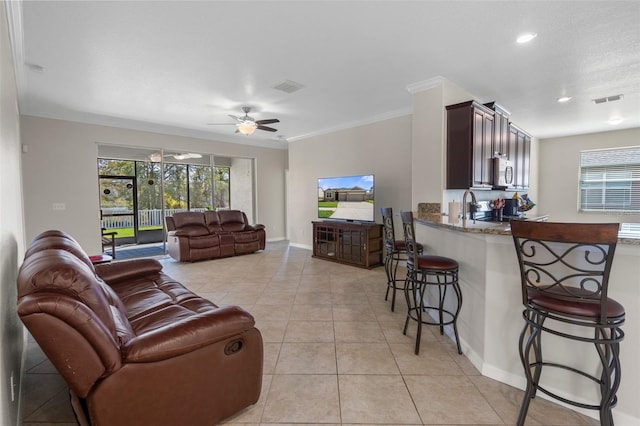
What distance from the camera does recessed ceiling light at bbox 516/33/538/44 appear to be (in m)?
2.64

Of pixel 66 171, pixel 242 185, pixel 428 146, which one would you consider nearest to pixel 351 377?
pixel 428 146

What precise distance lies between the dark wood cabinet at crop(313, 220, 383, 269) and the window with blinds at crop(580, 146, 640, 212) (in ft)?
17.6

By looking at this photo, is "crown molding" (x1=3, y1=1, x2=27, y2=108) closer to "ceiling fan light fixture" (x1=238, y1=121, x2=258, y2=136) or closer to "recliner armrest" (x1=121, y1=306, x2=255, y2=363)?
"recliner armrest" (x1=121, y1=306, x2=255, y2=363)

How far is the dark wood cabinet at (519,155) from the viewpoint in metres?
4.99

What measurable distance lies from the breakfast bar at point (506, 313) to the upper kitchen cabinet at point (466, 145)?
123 centimetres

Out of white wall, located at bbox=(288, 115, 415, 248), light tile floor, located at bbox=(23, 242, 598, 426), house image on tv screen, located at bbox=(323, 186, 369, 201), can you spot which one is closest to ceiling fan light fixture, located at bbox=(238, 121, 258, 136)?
house image on tv screen, located at bbox=(323, 186, 369, 201)

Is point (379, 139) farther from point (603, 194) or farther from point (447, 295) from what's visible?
point (603, 194)

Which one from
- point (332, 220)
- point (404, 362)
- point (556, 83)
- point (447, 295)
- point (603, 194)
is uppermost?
point (556, 83)

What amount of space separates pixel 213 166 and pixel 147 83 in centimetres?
342

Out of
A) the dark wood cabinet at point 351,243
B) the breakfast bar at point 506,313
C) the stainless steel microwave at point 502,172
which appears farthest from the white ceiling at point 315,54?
the dark wood cabinet at point 351,243

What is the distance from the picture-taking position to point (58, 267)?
3.99 feet

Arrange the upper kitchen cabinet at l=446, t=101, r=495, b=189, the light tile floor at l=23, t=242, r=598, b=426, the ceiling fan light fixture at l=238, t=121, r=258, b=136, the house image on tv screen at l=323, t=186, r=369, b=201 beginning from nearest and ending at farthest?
the light tile floor at l=23, t=242, r=598, b=426 < the upper kitchen cabinet at l=446, t=101, r=495, b=189 < the ceiling fan light fixture at l=238, t=121, r=258, b=136 < the house image on tv screen at l=323, t=186, r=369, b=201

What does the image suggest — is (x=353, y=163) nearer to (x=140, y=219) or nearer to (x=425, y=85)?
(x=425, y=85)

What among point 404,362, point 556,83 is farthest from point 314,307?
point 556,83
